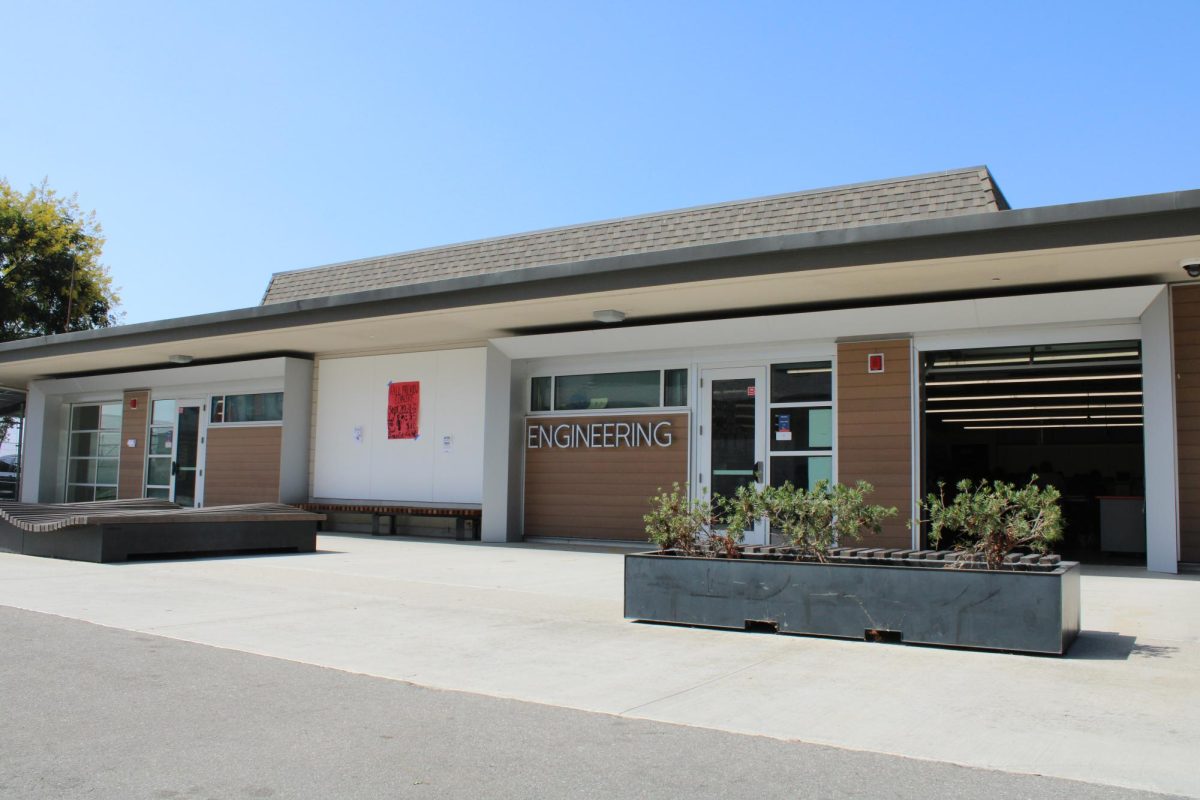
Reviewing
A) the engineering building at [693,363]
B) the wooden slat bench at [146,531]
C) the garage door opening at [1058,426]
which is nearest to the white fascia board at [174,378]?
the engineering building at [693,363]

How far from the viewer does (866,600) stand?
6.83 meters

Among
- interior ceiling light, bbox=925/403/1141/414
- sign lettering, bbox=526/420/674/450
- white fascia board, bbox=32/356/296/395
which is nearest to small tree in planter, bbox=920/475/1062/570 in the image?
sign lettering, bbox=526/420/674/450

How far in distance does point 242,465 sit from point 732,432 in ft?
35.1

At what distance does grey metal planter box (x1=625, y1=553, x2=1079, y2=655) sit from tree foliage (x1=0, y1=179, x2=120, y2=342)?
97.4ft

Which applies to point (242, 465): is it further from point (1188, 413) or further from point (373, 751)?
point (373, 751)

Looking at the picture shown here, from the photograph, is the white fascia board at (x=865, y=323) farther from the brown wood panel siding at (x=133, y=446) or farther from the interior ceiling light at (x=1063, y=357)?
the brown wood panel siding at (x=133, y=446)

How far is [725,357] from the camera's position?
46.0ft

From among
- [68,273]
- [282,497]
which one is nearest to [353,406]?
[282,497]

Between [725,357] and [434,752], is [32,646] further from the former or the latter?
[725,357]

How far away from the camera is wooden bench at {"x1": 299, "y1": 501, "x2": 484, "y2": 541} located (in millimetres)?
16219

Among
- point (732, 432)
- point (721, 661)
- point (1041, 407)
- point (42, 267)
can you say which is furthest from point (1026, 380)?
point (42, 267)

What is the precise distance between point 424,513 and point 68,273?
23.8 metres

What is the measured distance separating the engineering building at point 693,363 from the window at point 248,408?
6 cm

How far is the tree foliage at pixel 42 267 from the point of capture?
32.5 metres
